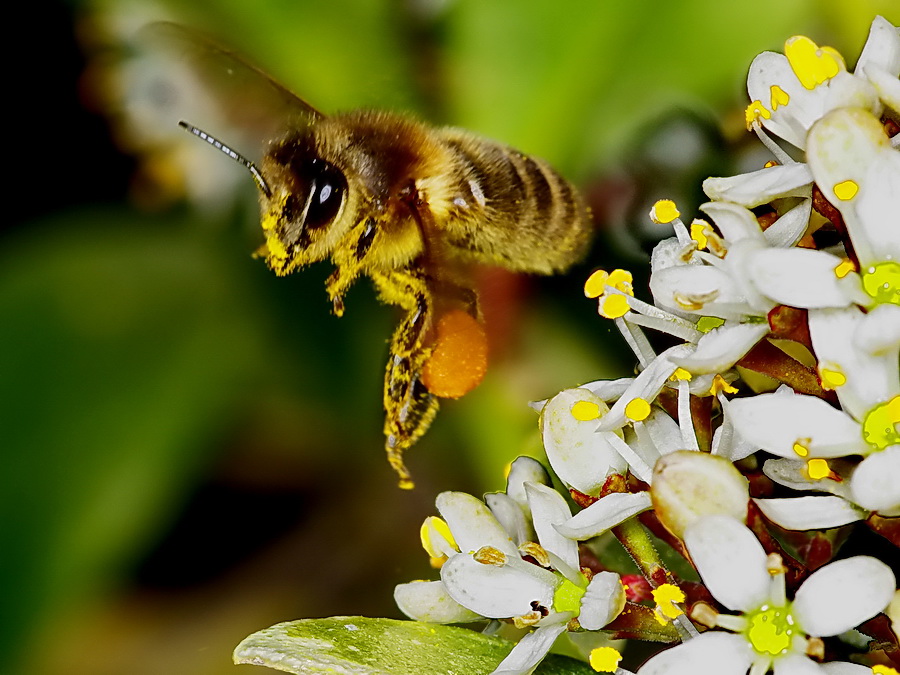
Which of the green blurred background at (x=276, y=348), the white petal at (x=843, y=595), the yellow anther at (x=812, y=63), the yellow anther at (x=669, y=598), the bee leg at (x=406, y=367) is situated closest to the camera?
the white petal at (x=843, y=595)

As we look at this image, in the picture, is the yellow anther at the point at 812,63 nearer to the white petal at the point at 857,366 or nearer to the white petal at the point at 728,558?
the white petal at the point at 857,366

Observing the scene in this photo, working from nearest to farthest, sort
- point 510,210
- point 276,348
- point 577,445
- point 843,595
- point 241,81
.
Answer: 1. point 843,595
2. point 577,445
3. point 510,210
4. point 241,81
5. point 276,348

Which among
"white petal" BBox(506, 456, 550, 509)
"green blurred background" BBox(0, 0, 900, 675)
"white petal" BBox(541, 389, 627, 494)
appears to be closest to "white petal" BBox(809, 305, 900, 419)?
"white petal" BBox(541, 389, 627, 494)

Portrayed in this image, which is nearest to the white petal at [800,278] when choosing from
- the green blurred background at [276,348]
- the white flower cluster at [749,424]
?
the white flower cluster at [749,424]

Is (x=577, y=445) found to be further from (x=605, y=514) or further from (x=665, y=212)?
(x=665, y=212)

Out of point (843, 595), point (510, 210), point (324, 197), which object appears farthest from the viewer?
point (510, 210)

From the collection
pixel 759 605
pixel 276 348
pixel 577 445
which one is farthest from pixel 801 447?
pixel 276 348

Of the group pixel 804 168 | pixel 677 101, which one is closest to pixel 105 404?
pixel 677 101
